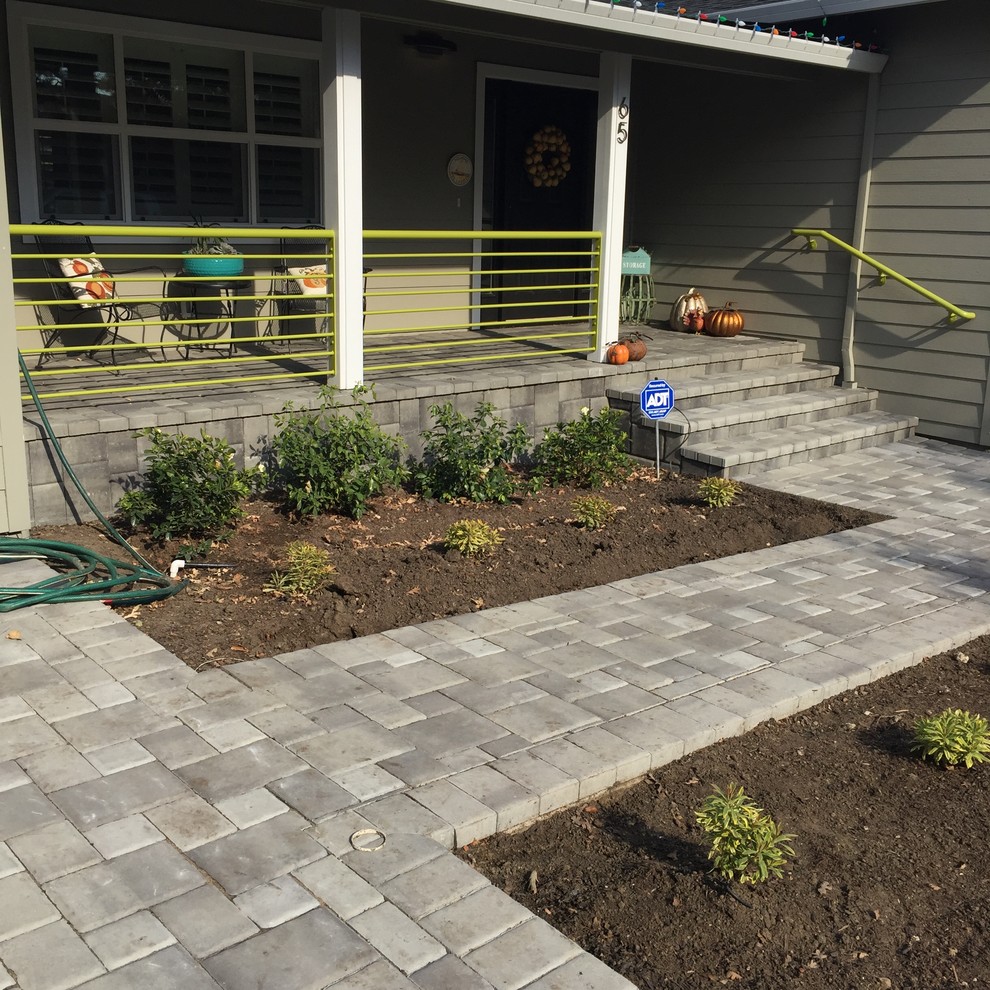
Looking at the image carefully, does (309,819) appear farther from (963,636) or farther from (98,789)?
(963,636)

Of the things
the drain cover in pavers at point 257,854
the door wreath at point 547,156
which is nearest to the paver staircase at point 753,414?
the door wreath at point 547,156

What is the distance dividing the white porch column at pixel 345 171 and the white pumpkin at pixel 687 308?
4335 mm

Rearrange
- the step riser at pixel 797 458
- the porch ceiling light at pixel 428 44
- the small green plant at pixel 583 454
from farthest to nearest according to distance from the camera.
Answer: the porch ceiling light at pixel 428 44 < the step riser at pixel 797 458 < the small green plant at pixel 583 454

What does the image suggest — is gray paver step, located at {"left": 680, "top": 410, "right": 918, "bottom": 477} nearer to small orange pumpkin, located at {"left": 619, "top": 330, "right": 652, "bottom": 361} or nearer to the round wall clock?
small orange pumpkin, located at {"left": 619, "top": 330, "right": 652, "bottom": 361}

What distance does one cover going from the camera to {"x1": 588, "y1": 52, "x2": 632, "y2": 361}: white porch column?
804cm

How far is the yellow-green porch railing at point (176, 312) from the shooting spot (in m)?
6.79

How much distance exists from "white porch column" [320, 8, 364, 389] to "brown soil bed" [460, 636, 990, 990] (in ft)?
Answer: 12.7

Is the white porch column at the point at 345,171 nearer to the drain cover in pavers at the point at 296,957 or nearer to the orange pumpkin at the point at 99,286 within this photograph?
the orange pumpkin at the point at 99,286

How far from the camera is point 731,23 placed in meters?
8.29

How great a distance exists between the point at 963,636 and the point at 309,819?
10.5 feet

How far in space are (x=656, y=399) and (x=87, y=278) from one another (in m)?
3.75

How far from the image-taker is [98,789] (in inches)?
130

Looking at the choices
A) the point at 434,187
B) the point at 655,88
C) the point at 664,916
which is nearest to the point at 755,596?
the point at 664,916

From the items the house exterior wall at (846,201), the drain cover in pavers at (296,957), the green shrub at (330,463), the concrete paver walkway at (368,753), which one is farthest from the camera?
the house exterior wall at (846,201)
